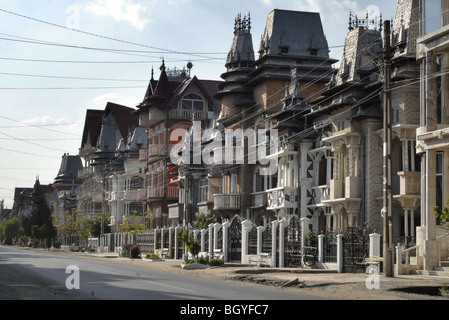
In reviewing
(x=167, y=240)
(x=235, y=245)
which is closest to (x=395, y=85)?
(x=235, y=245)

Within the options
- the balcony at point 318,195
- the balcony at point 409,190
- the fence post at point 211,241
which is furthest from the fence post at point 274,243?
the fence post at point 211,241

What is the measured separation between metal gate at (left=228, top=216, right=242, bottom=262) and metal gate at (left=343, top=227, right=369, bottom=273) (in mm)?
14322

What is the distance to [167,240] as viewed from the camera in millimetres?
67625

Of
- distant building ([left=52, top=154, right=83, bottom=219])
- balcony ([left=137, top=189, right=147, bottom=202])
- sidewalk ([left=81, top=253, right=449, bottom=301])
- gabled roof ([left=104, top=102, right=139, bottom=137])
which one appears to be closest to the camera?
sidewalk ([left=81, top=253, right=449, bottom=301])

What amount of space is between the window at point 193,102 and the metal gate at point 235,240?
120 feet

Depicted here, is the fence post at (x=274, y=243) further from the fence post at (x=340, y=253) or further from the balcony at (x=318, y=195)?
the fence post at (x=340, y=253)

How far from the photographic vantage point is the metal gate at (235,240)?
5001cm

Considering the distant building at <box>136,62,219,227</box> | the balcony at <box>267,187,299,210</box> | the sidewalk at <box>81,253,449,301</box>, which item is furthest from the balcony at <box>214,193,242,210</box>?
the distant building at <box>136,62,219,227</box>

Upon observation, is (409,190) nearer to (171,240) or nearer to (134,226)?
(171,240)

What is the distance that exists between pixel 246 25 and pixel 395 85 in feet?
75.9

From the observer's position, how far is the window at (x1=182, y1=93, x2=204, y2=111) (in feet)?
283

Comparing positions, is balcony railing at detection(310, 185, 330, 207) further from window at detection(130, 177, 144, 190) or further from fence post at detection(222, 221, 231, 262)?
window at detection(130, 177, 144, 190)

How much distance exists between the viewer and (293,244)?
42.1 m
